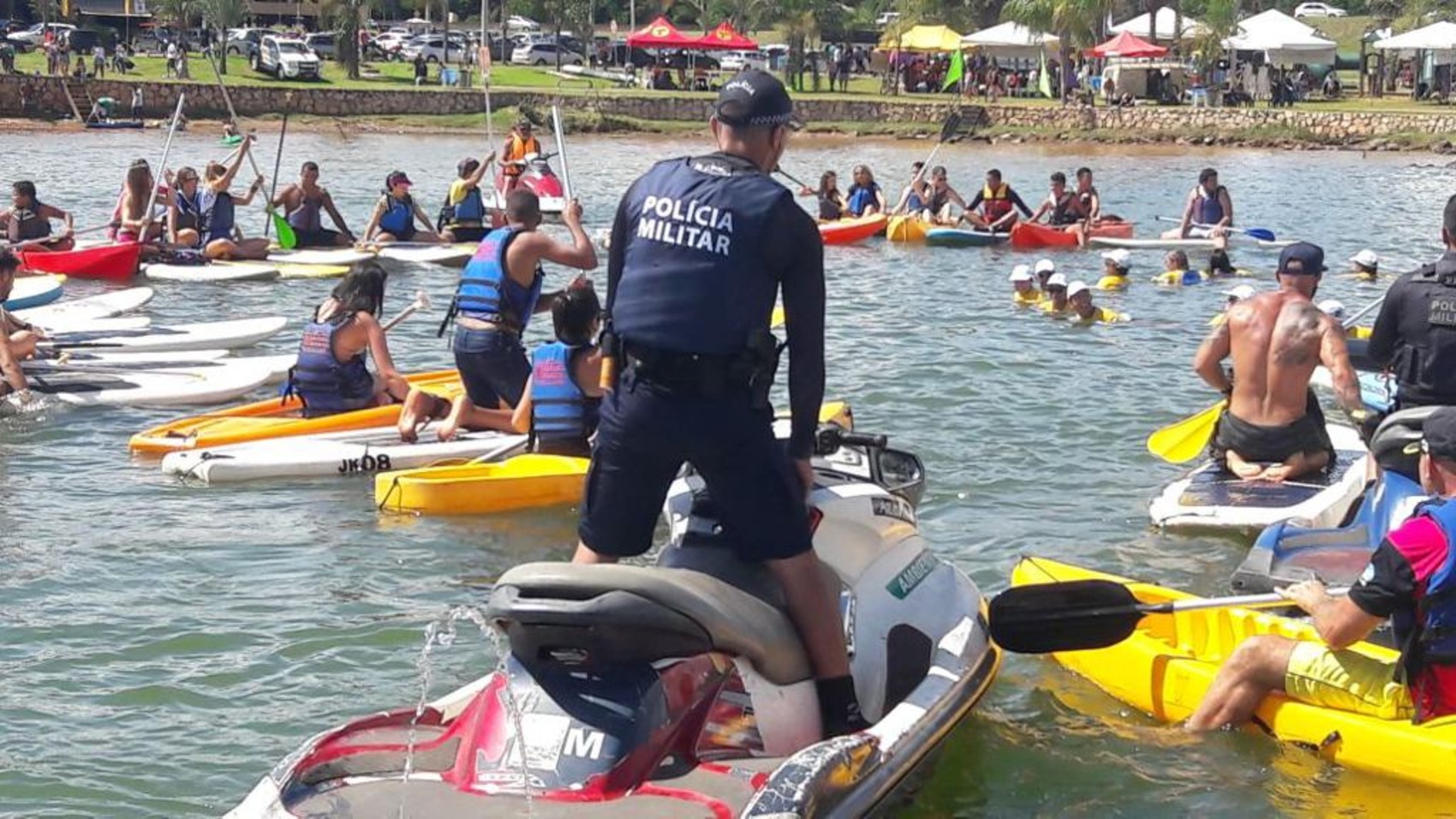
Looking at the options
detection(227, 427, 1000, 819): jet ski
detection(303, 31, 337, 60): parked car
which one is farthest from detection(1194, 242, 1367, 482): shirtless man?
detection(303, 31, 337, 60): parked car

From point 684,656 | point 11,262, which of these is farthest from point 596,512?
point 11,262

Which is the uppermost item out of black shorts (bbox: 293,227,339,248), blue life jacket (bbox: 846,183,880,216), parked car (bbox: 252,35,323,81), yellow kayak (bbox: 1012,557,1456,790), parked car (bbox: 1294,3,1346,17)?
parked car (bbox: 1294,3,1346,17)

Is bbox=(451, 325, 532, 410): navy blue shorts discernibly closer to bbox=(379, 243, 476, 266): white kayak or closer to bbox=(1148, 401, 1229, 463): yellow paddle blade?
bbox=(1148, 401, 1229, 463): yellow paddle blade

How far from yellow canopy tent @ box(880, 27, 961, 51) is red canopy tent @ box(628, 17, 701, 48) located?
8378 millimetres

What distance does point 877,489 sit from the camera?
6.74 m

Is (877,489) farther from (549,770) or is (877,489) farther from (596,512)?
(549,770)

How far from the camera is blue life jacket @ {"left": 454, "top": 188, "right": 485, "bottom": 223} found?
A: 919 inches

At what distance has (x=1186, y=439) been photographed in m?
11.6

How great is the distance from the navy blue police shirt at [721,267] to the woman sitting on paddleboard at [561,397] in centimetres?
452

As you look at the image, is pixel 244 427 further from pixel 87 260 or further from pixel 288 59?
pixel 288 59

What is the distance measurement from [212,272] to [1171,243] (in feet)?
40.1

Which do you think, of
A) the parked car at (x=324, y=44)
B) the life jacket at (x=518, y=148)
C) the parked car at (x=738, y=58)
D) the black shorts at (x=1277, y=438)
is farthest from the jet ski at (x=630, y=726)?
the parked car at (x=324, y=44)

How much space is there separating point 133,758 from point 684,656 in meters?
2.82

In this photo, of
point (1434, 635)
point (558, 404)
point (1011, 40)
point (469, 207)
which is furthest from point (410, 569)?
point (1011, 40)
